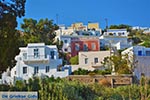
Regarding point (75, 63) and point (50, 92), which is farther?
point (75, 63)

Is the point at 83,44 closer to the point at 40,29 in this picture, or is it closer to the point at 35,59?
the point at 40,29

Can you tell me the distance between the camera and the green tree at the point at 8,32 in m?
25.0

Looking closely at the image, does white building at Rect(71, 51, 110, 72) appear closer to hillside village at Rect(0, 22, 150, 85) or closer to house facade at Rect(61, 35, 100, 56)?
hillside village at Rect(0, 22, 150, 85)

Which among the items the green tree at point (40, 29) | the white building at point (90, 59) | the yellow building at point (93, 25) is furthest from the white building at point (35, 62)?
the yellow building at point (93, 25)

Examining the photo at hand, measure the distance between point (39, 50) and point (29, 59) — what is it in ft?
6.40

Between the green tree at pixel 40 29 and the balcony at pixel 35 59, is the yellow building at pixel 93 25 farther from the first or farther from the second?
the balcony at pixel 35 59

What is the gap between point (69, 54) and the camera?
86.6 metres

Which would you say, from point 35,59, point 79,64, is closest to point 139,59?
point 35,59

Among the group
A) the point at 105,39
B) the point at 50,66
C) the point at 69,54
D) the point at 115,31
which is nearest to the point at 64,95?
the point at 50,66

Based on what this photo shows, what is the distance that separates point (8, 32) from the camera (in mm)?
25688

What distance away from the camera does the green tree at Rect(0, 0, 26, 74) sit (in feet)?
82.1

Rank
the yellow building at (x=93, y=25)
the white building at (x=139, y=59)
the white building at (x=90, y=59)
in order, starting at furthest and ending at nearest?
the yellow building at (x=93, y=25) → the white building at (x=90, y=59) → the white building at (x=139, y=59)

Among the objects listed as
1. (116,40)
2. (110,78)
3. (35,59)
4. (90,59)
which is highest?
(116,40)

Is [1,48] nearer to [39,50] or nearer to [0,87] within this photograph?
[0,87]
